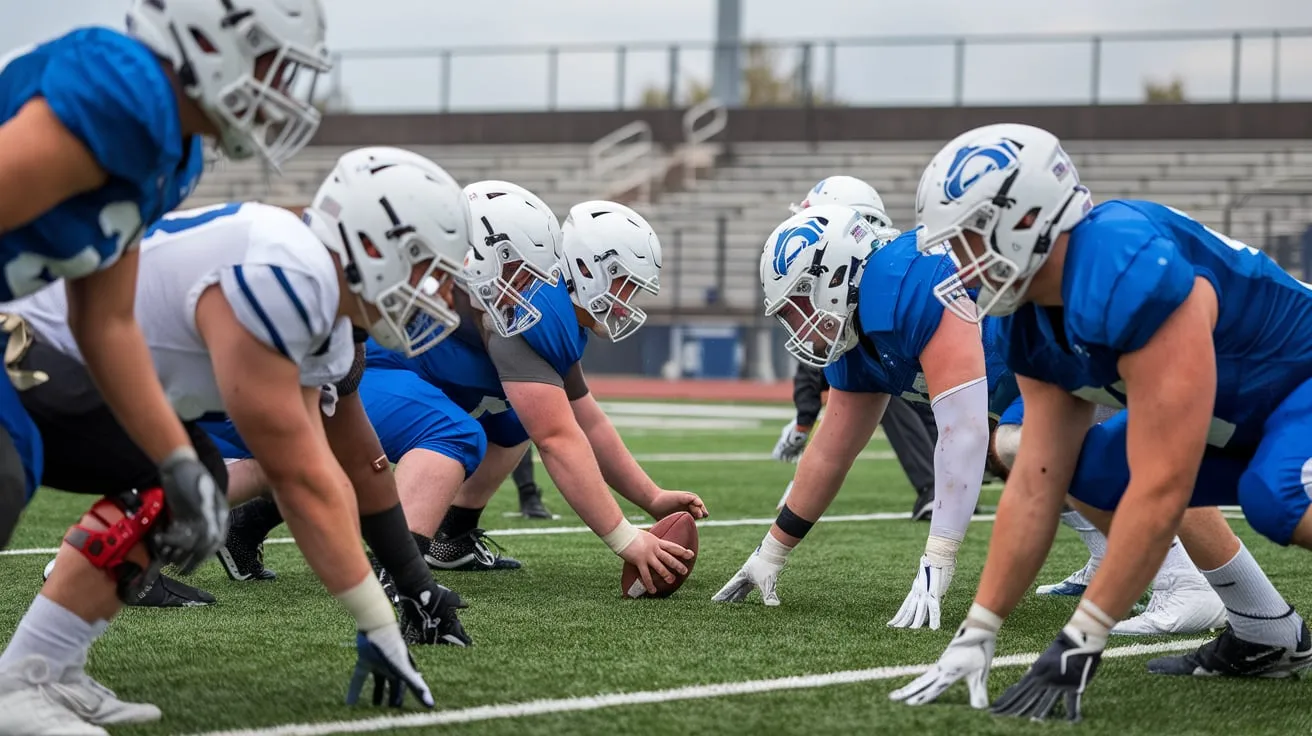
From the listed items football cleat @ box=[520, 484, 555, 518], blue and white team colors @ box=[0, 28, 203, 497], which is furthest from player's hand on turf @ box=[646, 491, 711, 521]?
blue and white team colors @ box=[0, 28, 203, 497]

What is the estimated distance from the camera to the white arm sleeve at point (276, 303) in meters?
3.03

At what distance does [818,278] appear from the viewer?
471 centimetres

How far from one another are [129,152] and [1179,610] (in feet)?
10.5

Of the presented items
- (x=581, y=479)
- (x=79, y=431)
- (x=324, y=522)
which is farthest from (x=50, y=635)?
(x=581, y=479)

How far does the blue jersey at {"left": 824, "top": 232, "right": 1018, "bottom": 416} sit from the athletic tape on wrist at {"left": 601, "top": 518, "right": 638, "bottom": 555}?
852 millimetres

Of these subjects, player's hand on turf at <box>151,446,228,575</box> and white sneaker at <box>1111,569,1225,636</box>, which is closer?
player's hand on turf at <box>151,446,228,575</box>

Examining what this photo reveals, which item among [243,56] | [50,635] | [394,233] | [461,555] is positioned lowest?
[461,555]

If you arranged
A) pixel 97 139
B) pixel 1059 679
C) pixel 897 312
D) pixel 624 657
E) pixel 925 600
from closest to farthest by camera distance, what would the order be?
pixel 97 139, pixel 1059 679, pixel 624 657, pixel 925 600, pixel 897 312

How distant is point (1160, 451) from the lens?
122 inches

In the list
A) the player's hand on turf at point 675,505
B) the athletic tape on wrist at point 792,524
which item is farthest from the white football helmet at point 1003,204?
the player's hand on turf at point 675,505

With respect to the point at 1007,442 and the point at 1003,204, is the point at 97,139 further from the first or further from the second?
the point at 1007,442

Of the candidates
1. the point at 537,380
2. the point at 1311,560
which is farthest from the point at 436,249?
the point at 1311,560

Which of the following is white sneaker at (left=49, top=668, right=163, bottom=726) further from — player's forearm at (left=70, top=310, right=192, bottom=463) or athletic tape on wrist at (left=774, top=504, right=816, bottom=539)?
athletic tape on wrist at (left=774, top=504, right=816, bottom=539)

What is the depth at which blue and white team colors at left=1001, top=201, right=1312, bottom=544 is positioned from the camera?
3160 mm
